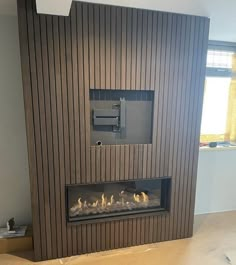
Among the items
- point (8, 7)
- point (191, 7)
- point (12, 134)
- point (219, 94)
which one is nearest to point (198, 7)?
point (191, 7)

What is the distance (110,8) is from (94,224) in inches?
81.0

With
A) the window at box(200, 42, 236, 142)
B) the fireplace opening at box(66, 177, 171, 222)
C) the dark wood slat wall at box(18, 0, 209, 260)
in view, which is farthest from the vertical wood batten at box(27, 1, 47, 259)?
the window at box(200, 42, 236, 142)

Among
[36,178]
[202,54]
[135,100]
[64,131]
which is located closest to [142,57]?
[135,100]

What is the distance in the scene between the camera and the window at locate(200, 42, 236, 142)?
3162 millimetres

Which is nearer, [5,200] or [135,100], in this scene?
[135,100]

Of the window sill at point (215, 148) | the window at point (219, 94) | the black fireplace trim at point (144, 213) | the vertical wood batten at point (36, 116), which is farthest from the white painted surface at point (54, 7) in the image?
the window sill at point (215, 148)

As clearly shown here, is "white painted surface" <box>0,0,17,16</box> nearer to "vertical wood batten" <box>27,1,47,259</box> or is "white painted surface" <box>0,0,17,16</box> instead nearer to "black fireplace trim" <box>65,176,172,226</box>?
"vertical wood batten" <box>27,1,47,259</box>

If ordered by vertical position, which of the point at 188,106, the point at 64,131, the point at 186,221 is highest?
the point at 188,106

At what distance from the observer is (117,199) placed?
2514mm

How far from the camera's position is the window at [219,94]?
316cm

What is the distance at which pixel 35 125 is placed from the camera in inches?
79.4

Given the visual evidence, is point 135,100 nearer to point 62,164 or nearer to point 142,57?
point 142,57

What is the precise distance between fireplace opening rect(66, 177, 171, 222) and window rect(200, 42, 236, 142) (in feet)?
3.88

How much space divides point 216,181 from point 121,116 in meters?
1.87
